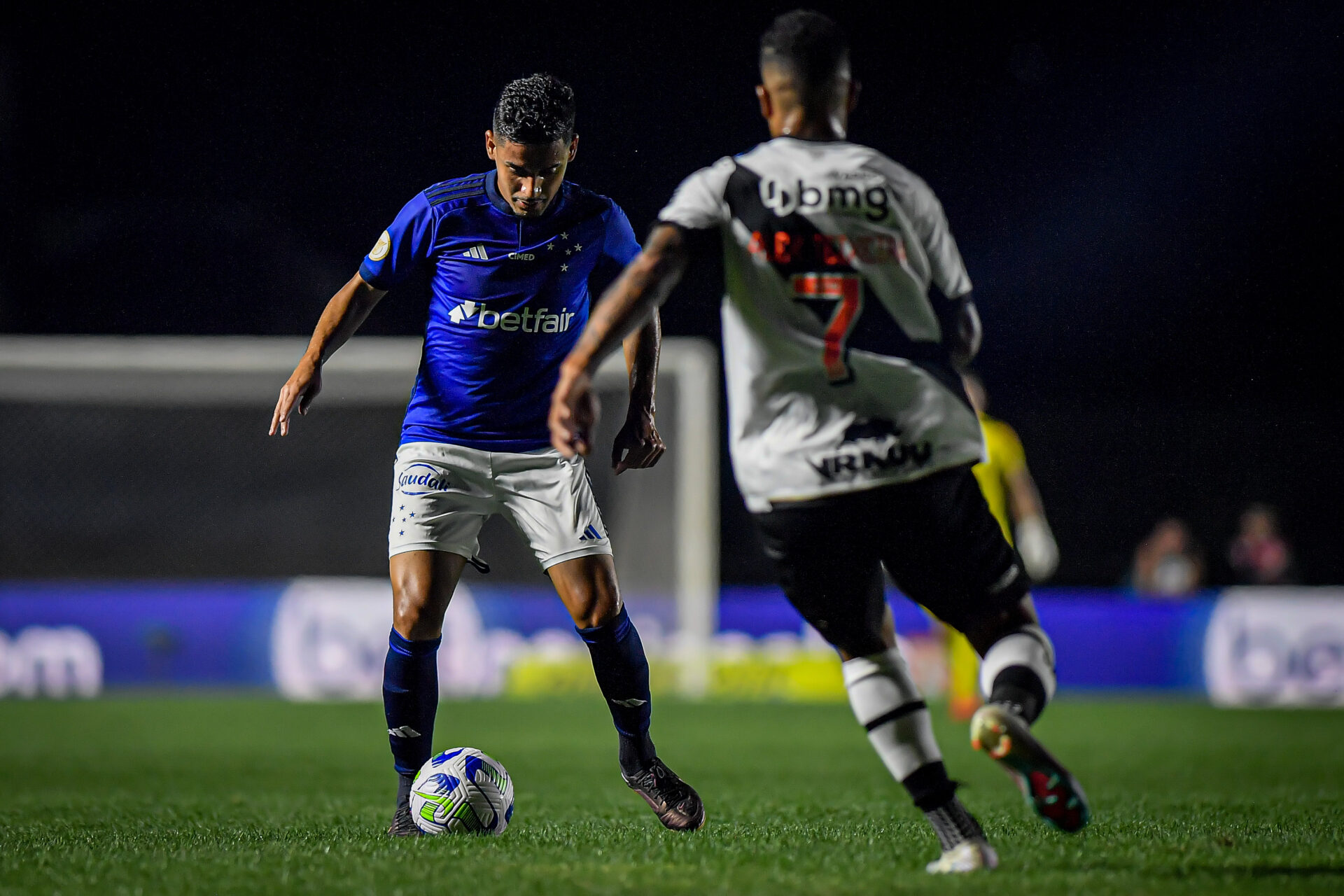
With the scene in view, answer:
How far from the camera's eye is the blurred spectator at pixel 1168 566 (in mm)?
14859

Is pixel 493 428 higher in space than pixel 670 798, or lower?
higher

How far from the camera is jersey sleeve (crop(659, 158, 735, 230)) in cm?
343

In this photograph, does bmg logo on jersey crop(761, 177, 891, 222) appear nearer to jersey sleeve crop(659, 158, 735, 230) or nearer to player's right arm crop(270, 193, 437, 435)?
jersey sleeve crop(659, 158, 735, 230)

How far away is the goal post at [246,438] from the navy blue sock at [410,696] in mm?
7718

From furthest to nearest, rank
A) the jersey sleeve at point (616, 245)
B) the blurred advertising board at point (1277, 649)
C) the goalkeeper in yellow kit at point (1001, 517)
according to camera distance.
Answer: the blurred advertising board at point (1277, 649)
the goalkeeper in yellow kit at point (1001, 517)
the jersey sleeve at point (616, 245)

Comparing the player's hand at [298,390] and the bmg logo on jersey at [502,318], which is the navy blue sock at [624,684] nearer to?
the bmg logo on jersey at [502,318]

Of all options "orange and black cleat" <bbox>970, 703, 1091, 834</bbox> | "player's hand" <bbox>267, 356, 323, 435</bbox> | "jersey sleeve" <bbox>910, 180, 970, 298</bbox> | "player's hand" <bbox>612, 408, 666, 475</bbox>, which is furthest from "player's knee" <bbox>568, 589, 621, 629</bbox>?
"orange and black cleat" <bbox>970, 703, 1091, 834</bbox>

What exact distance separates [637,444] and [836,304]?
4.90 feet

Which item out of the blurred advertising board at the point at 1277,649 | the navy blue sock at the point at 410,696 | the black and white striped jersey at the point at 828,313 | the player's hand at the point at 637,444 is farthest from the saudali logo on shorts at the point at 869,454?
the blurred advertising board at the point at 1277,649

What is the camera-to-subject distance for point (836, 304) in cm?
346

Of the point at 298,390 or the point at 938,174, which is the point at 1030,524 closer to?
the point at 938,174

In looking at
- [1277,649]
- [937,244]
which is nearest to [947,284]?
[937,244]

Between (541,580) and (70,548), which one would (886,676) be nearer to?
(541,580)

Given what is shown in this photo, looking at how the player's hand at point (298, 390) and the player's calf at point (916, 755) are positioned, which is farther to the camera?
the player's hand at point (298, 390)
